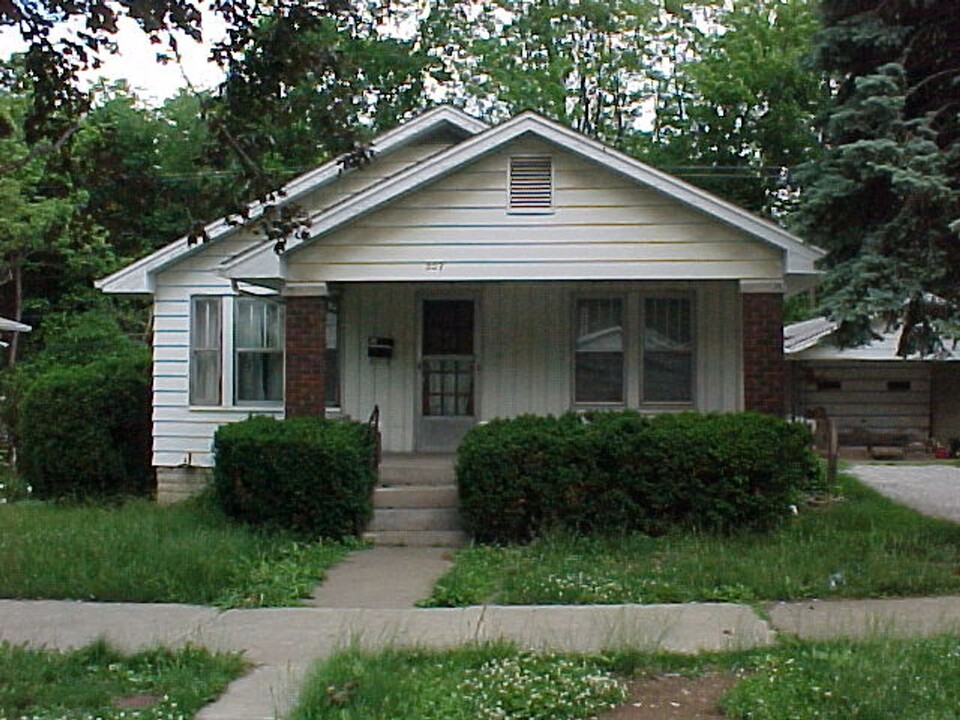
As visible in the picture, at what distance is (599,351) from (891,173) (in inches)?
215

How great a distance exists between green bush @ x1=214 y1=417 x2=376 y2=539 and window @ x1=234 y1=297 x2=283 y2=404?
3606mm

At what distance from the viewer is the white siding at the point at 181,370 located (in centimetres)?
1614

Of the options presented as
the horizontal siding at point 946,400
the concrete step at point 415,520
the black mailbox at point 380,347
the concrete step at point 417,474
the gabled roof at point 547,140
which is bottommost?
the concrete step at point 415,520

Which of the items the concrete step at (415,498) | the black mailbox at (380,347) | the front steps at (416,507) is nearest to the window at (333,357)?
the black mailbox at (380,347)

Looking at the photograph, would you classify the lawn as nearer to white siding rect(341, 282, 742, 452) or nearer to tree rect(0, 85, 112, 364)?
white siding rect(341, 282, 742, 452)

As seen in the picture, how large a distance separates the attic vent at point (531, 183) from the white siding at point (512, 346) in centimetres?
201

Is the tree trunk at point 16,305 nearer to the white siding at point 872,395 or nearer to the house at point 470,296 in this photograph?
the house at point 470,296

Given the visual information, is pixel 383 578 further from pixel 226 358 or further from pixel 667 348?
pixel 226 358

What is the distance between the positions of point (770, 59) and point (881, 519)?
26.2m

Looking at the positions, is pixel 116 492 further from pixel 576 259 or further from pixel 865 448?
pixel 865 448

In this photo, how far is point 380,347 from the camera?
50.7ft

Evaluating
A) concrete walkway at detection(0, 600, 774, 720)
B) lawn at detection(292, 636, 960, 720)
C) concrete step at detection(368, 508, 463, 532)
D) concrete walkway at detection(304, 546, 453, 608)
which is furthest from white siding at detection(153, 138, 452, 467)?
lawn at detection(292, 636, 960, 720)

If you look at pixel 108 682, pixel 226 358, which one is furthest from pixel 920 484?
pixel 108 682

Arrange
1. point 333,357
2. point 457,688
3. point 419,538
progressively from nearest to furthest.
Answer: point 457,688
point 419,538
point 333,357
